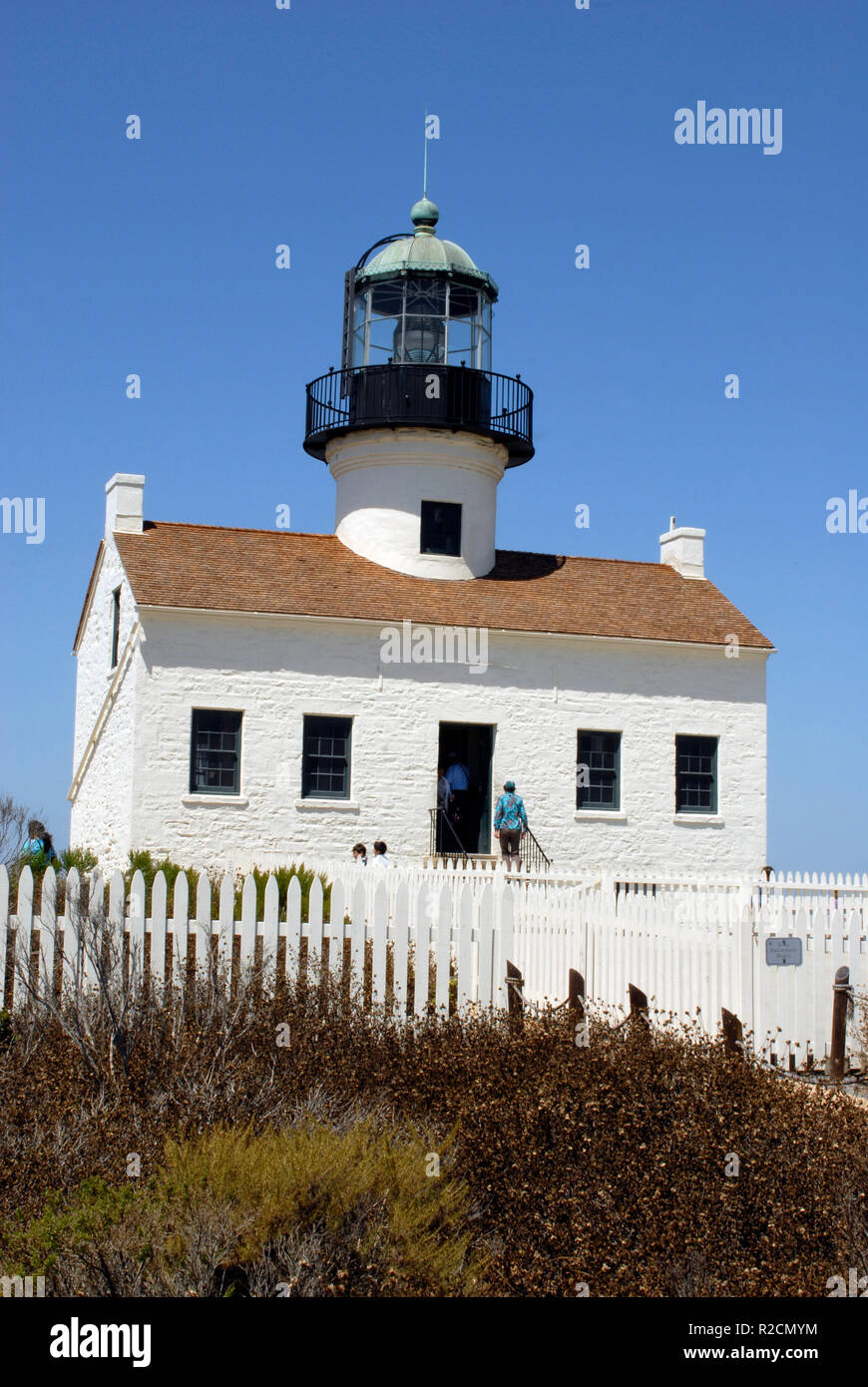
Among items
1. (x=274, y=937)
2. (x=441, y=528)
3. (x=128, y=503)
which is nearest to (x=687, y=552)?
→ (x=441, y=528)

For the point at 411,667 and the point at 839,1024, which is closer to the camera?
the point at 839,1024

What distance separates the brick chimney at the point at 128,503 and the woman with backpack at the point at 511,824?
24.9 ft

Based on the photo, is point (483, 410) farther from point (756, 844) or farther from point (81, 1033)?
point (81, 1033)

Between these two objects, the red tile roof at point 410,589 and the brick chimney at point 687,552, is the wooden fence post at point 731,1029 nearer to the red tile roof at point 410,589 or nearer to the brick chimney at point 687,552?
the red tile roof at point 410,589

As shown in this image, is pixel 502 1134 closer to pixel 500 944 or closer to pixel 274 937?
pixel 274 937

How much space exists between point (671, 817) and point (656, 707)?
1.91 metres

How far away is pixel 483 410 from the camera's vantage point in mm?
25812

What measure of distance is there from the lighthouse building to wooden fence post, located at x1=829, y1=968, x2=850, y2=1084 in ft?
37.8

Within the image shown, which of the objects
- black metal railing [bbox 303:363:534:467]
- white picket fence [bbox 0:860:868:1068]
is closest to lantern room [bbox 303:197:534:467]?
black metal railing [bbox 303:363:534:467]

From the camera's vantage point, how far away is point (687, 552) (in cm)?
2769

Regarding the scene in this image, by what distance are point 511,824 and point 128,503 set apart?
27.3 ft
